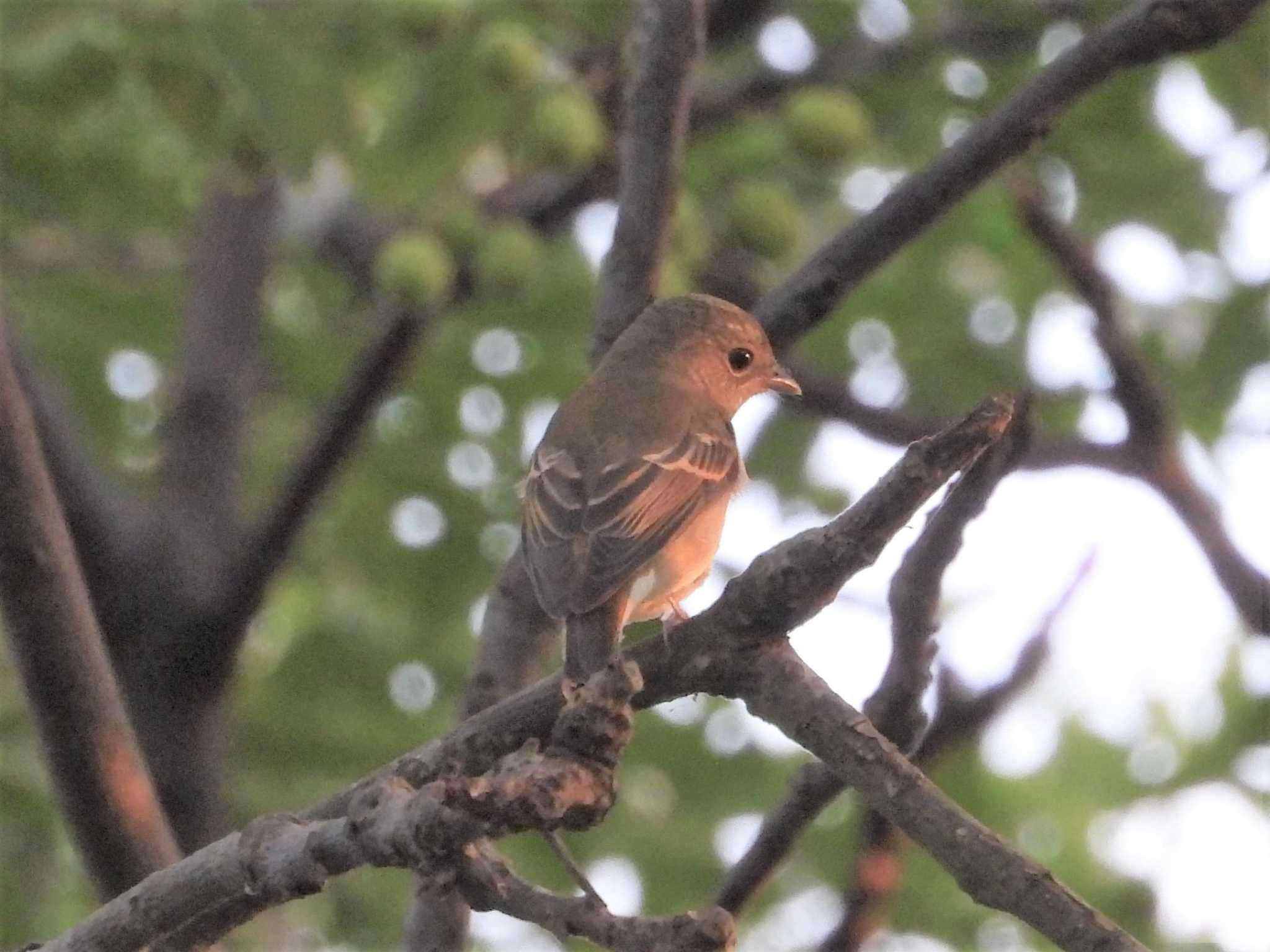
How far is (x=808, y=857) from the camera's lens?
19.1 feet

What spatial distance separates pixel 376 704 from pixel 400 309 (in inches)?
54.6

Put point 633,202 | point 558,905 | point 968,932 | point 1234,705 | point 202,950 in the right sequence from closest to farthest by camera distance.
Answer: point 558,905, point 202,950, point 633,202, point 968,932, point 1234,705

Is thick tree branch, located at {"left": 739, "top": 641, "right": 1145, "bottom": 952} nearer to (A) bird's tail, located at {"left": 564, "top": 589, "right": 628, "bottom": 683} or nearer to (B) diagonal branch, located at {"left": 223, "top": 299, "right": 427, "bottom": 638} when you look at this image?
(A) bird's tail, located at {"left": 564, "top": 589, "right": 628, "bottom": 683}

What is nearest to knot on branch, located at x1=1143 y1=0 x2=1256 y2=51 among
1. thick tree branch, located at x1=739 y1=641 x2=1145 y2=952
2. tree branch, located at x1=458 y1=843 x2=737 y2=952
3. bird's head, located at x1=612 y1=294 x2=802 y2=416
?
bird's head, located at x1=612 y1=294 x2=802 y2=416

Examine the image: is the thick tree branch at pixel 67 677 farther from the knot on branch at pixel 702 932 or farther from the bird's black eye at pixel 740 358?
the bird's black eye at pixel 740 358

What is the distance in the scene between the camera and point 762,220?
5.66 metres

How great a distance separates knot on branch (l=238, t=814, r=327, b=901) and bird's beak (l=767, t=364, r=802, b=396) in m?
2.87

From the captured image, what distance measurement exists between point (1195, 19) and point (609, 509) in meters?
1.86

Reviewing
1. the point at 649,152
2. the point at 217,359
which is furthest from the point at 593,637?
the point at 217,359

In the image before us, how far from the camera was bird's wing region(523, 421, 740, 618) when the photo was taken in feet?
14.1

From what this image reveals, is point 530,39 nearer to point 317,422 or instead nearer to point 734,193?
point 734,193

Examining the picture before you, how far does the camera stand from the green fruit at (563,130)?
16.7 feet

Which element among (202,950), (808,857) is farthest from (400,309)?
(202,950)

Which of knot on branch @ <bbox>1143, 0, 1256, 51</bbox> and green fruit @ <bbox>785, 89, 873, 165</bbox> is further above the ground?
green fruit @ <bbox>785, 89, 873, 165</bbox>
